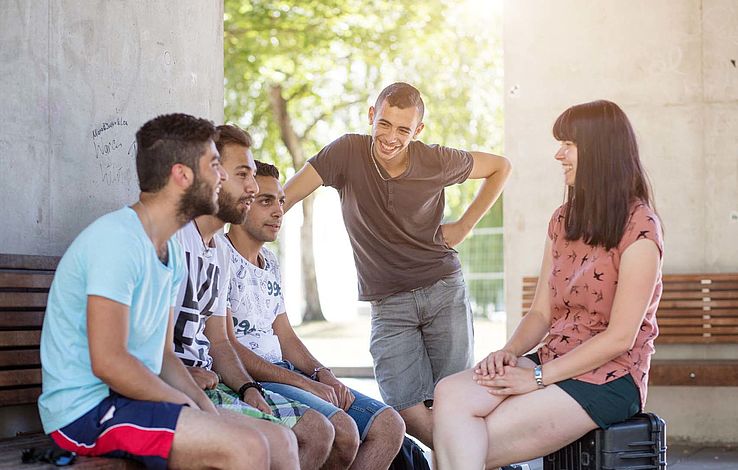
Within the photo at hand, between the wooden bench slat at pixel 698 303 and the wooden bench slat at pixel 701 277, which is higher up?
the wooden bench slat at pixel 701 277

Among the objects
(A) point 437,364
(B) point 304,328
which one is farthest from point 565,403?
(B) point 304,328

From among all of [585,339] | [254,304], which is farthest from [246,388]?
[585,339]

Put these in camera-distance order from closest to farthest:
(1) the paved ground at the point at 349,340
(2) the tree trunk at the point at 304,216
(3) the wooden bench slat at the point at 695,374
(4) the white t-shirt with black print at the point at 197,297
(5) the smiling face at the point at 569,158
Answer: (4) the white t-shirt with black print at the point at 197,297 → (5) the smiling face at the point at 569,158 → (3) the wooden bench slat at the point at 695,374 → (1) the paved ground at the point at 349,340 → (2) the tree trunk at the point at 304,216

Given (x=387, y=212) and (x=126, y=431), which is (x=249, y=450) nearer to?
(x=126, y=431)

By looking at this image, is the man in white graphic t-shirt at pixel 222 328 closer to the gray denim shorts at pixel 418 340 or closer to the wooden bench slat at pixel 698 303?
the gray denim shorts at pixel 418 340

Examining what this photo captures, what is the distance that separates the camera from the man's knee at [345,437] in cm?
437

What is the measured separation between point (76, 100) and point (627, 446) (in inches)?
104

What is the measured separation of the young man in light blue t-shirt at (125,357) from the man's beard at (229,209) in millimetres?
880

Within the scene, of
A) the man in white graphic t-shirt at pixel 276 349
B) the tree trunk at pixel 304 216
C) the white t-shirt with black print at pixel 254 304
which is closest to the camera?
the man in white graphic t-shirt at pixel 276 349

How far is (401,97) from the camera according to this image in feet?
17.2

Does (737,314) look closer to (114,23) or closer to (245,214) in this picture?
(245,214)

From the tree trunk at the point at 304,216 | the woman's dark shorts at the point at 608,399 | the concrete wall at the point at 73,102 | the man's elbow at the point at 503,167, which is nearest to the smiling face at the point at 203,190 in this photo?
the concrete wall at the point at 73,102

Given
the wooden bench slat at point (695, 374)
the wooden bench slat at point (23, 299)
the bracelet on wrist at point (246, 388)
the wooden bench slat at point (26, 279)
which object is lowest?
the wooden bench slat at point (695, 374)

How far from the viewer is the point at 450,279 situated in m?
5.55
